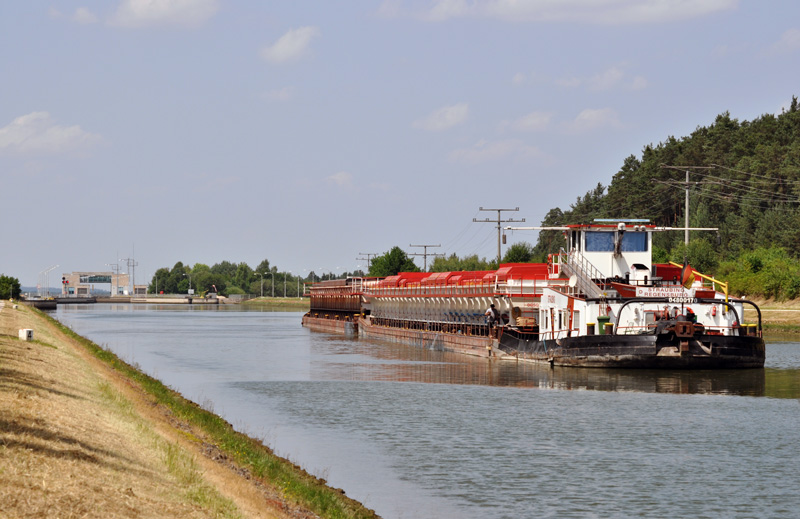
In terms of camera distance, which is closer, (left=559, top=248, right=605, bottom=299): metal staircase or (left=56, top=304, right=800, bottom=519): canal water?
(left=56, top=304, right=800, bottom=519): canal water

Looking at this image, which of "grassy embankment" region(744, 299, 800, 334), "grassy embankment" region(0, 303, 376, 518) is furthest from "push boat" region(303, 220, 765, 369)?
"grassy embankment" region(744, 299, 800, 334)

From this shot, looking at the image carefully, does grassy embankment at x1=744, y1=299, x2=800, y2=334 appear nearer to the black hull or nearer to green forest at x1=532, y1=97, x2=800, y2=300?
green forest at x1=532, y1=97, x2=800, y2=300

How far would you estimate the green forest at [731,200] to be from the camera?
4107 inches

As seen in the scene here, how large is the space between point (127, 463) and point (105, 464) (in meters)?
0.87

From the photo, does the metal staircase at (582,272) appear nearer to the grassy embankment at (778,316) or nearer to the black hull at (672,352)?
the black hull at (672,352)

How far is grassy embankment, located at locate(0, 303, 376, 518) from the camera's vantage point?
13.8 m

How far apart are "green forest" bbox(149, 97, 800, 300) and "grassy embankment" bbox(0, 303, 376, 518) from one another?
232 feet

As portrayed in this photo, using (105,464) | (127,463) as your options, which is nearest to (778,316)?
(127,463)

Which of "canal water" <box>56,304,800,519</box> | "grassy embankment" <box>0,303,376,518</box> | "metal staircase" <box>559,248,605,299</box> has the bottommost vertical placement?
"canal water" <box>56,304,800,519</box>

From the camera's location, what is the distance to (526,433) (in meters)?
30.3

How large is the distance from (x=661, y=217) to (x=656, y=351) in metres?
98.4

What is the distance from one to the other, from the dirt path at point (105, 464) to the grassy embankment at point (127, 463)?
0.02 m

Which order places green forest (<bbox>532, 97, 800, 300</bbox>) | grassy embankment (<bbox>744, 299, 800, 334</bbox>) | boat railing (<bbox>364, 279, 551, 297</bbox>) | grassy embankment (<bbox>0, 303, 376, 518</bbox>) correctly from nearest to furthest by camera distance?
grassy embankment (<bbox>0, 303, 376, 518</bbox>) < boat railing (<bbox>364, 279, 551, 297</bbox>) < grassy embankment (<bbox>744, 299, 800, 334</bbox>) < green forest (<bbox>532, 97, 800, 300</bbox>)

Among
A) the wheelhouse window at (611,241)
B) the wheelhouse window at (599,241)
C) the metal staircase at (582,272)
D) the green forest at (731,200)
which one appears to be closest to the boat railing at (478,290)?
the metal staircase at (582,272)
